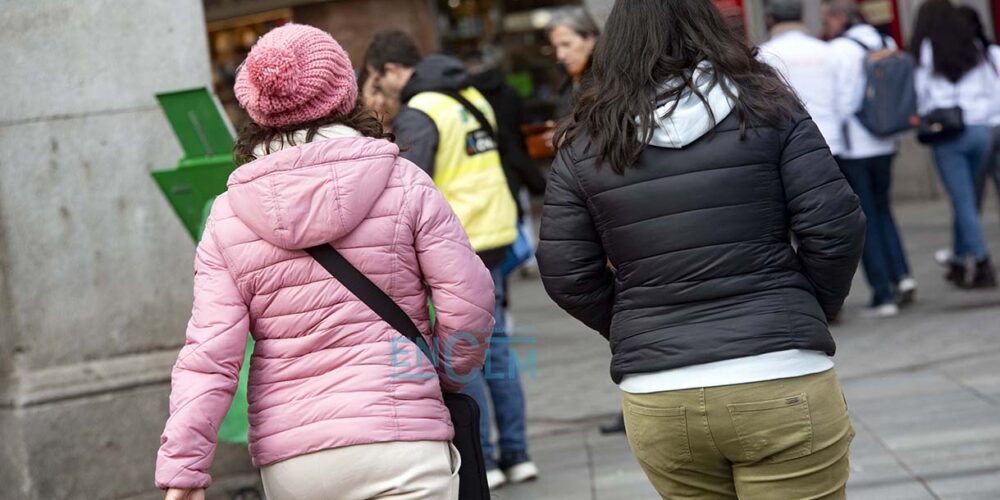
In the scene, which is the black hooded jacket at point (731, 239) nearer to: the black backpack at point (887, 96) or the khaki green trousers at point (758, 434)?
the khaki green trousers at point (758, 434)

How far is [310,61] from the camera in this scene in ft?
10.4

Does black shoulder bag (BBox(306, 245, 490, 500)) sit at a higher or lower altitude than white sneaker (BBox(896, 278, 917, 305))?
higher

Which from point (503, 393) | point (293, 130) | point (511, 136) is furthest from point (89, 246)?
point (293, 130)

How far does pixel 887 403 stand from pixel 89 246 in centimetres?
372

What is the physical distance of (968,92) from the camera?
8.81 meters

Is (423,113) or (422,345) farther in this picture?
(423,113)

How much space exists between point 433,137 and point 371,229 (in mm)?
2231

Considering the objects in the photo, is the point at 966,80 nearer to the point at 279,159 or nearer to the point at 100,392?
the point at 100,392

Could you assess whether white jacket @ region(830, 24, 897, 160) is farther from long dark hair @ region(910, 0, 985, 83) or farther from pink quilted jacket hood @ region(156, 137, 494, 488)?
pink quilted jacket hood @ region(156, 137, 494, 488)

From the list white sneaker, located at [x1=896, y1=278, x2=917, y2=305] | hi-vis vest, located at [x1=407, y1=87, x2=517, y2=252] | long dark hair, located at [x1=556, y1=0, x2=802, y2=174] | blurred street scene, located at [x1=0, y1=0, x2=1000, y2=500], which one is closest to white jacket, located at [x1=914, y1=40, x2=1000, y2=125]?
white sneaker, located at [x1=896, y1=278, x2=917, y2=305]

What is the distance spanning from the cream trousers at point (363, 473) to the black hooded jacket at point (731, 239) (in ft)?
1.73

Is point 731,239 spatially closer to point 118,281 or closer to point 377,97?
point 377,97

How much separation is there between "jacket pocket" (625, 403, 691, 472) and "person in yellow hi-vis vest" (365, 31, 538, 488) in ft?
7.04

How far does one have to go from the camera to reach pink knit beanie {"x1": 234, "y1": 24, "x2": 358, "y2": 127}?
10.3 ft
